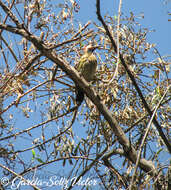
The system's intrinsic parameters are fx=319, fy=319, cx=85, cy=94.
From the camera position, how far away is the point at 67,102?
11.2ft

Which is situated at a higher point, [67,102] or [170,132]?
[67,102]

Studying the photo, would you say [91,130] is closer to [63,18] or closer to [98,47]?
[98,47]

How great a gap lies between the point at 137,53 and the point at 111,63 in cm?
32

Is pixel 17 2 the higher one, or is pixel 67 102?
pixel 17 2

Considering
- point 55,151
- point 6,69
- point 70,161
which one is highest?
point 6,69

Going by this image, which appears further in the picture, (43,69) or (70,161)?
(43,69)

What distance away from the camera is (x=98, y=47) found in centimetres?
343

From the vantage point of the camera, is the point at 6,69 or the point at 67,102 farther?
the point at 67,102

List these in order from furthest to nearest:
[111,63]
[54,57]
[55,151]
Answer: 1. [111,63]
2. [55,151]
3. [54,57]

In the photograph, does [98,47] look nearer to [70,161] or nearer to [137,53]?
[137,53]

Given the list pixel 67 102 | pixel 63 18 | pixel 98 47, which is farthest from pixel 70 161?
pixel 63 18

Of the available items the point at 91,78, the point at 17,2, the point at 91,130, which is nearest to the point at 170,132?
the point at 91,130

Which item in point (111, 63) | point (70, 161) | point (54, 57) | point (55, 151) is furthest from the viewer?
point (111, 63)

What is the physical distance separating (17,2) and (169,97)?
5.87 ft
